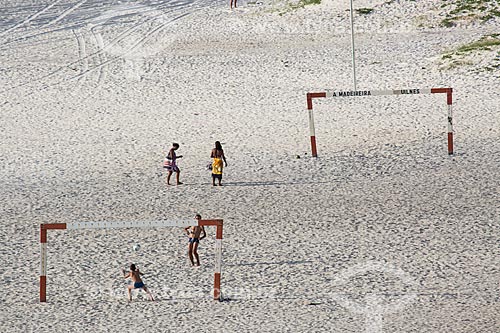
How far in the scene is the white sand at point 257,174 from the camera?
1453 centimetres

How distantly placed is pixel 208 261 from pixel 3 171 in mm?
7412

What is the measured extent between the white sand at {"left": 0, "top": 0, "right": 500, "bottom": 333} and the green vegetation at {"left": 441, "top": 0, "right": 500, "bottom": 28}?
0.64 m

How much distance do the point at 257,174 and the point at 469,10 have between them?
1720cm

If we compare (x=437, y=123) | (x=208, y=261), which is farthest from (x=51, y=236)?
(x=437, y=123)

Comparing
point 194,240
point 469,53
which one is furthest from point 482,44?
point 194,240

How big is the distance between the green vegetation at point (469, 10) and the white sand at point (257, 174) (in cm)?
64

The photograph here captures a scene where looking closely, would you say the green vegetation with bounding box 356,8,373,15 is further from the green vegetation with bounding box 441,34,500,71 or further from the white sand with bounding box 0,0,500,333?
the green vegetation with bounding box 441,34,500,71

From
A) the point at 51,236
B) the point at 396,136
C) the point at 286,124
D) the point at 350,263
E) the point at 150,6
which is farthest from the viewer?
the point at 150,6

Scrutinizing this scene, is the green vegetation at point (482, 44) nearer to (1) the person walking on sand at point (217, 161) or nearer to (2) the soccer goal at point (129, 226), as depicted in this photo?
(1) the person walking on sand at point (217, 161)

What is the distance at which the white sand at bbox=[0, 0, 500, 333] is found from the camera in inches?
572

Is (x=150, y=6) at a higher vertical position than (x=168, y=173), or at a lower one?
higher

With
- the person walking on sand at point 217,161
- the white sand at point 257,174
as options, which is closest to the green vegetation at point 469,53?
the white sand at point 257,174

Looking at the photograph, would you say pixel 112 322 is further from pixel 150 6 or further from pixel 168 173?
pixel 150 6

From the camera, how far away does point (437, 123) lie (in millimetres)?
23969
